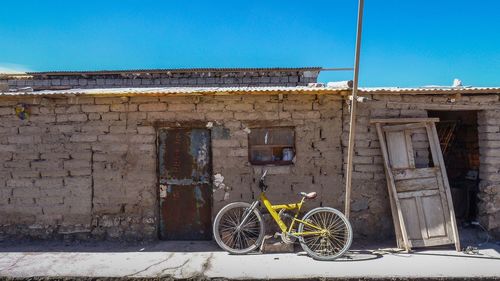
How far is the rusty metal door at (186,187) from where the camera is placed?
6.18 metres

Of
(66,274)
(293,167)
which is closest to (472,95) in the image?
(293,167)

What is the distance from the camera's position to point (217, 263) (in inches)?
202

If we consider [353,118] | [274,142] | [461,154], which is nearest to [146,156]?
[274,142]

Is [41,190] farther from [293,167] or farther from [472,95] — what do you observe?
[472,95]

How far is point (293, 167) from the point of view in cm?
610

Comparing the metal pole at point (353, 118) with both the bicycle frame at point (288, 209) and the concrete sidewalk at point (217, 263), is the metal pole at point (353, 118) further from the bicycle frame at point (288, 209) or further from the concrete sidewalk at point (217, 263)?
the concrete sidewalk at point (217, 263)

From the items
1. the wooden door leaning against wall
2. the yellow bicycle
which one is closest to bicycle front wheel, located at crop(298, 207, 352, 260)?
the yellow bicycle

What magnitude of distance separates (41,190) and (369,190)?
17.1 feet

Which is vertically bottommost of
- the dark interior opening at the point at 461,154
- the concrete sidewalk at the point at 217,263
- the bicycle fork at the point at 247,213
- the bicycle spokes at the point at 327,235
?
the concrete sidewalk at the point at 217,263

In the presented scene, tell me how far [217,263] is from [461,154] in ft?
17.9

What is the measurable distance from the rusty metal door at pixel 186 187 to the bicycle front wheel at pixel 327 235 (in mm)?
1613

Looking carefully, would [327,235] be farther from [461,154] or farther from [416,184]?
[461,154]

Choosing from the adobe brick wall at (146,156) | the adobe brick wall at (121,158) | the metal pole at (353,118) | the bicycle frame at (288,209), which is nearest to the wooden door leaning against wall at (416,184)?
the adobe brick wall at (146,156)

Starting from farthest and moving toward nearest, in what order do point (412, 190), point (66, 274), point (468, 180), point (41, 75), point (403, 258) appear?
point (41, 75)
point (468, 180)
point (412, 190)
point (403, 258)
point (66, 274)
